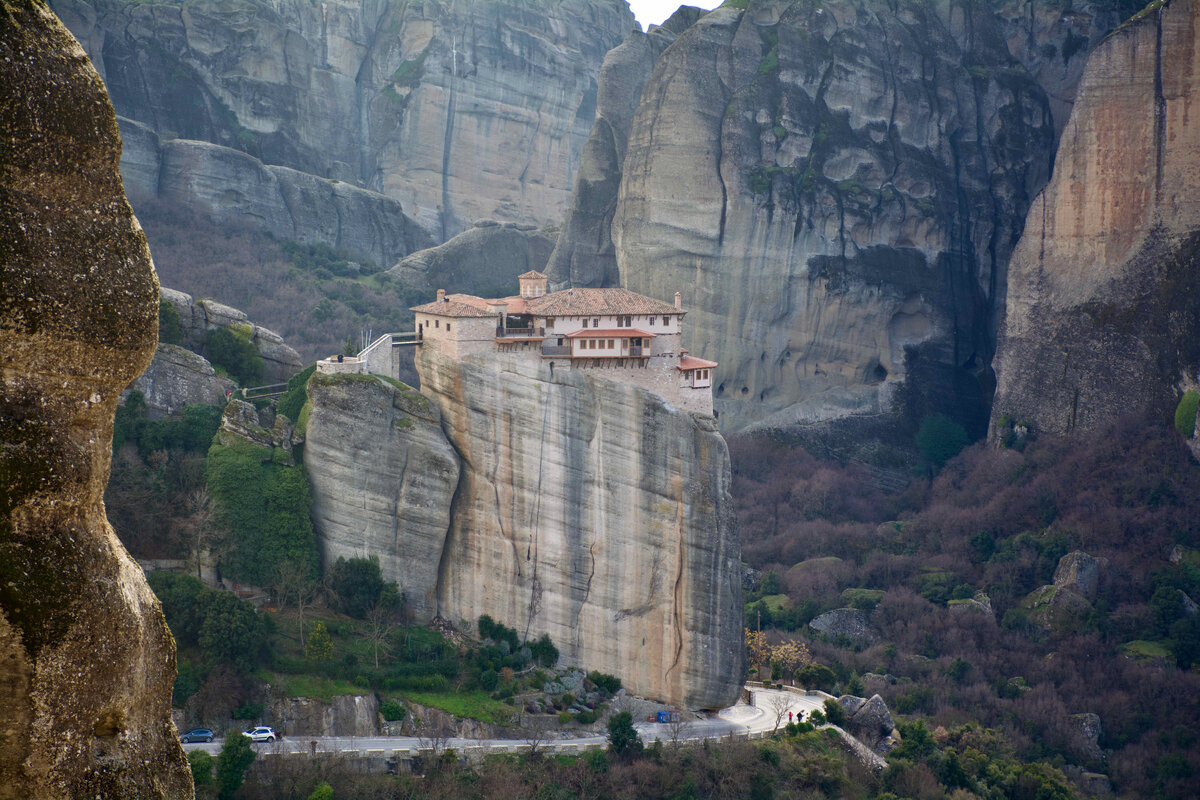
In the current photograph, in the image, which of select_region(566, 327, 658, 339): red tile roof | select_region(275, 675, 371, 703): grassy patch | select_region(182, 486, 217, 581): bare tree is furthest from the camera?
select_region(566, 327, 658, 339): red tile roof

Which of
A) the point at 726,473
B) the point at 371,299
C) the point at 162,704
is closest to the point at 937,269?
the point at 371,299

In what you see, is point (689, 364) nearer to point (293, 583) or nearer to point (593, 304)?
point (593, 304)

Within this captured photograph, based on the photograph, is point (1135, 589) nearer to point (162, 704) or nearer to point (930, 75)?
point (930, 75)

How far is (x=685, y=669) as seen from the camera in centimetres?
4712

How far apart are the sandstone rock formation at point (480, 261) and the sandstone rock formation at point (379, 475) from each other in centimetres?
4526

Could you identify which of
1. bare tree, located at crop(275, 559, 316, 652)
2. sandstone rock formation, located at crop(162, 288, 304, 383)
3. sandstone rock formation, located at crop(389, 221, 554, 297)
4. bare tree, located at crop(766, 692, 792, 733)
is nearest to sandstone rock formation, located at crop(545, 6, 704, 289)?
sandstone rock formation, located at crop(389, 221, 554, 297)

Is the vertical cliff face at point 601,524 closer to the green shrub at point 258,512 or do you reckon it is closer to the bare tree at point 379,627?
the bare tree at point 379,627

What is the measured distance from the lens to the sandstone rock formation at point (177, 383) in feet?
162

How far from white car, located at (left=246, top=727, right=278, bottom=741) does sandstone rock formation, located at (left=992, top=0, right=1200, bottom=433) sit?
160ft

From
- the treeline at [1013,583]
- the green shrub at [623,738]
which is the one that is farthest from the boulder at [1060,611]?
the green shrub at [623,738]

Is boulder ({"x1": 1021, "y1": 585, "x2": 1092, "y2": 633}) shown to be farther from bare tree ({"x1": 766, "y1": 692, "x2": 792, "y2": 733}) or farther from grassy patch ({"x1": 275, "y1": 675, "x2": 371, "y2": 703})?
grassy patch ({"x1": 275, "y1": 675, "x2": 371, "y2": 703})

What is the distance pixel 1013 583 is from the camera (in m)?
62.9

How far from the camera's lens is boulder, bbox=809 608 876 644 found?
5969cm

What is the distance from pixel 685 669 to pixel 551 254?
5408 centimetres
